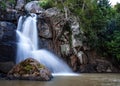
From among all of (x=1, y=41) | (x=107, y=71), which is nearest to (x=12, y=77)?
(x=1, y=41)

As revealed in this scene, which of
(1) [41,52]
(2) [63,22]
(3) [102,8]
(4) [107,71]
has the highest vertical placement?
(3) [102,8]

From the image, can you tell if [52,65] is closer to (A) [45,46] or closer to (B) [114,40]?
(A) [45,46]

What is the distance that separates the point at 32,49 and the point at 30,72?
8272 mm

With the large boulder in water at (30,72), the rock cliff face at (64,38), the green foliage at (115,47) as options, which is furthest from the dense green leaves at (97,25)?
the large boulder in water at (30,72)

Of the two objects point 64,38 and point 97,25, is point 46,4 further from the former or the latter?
point 97,25

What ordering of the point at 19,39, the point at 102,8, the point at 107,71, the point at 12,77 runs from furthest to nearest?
the point at 102,8 < the point at 107,71 < the point at 19,39 < the point at 12,77

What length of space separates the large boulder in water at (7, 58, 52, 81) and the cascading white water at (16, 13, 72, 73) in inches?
249

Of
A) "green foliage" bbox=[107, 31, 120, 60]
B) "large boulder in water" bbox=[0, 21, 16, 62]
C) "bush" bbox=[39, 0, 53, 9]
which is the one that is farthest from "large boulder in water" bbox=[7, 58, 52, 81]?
"bush" bbox=[39, 0, 53, 9]

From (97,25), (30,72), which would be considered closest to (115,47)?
(97,25)

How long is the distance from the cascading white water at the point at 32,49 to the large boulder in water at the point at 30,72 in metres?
6.32

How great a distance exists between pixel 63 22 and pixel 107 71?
6614 millimetres

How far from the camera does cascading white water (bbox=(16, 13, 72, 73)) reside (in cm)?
2606

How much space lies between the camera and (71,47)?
28.5 meters

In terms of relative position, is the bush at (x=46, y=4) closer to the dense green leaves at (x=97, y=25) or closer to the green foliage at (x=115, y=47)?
the dense green leaves at (x=97, y=25)
